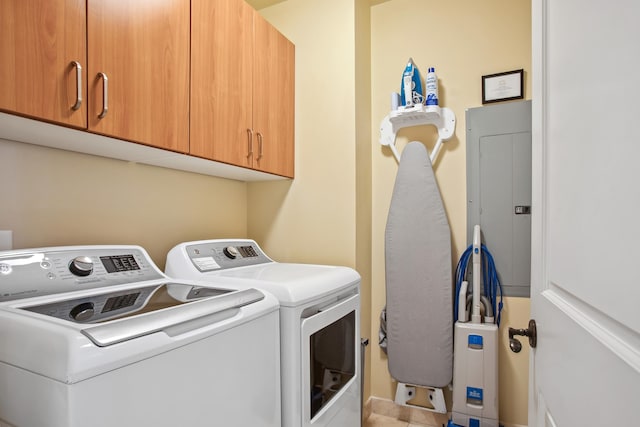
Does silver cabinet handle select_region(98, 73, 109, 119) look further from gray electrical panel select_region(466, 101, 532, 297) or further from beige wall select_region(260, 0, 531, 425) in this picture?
gray electrical panel select_region(466, 101, 532, 297)

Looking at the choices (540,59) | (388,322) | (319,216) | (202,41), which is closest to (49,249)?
(202,41)

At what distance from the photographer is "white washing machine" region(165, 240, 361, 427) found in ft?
→ 3.79

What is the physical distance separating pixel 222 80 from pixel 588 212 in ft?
4.88

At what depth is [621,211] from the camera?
1.40 ft

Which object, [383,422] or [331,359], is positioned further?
[383,422]

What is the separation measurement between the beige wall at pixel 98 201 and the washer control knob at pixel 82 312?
542mm

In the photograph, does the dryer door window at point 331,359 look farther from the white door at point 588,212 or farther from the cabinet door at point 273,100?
the cabinet door at point 273,100

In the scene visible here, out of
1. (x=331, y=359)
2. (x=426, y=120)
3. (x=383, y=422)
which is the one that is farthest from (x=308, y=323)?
(x=426, y=120)

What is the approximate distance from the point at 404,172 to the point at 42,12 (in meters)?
1.79

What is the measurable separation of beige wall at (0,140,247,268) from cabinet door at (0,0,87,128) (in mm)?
389

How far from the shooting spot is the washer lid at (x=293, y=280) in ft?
3.89

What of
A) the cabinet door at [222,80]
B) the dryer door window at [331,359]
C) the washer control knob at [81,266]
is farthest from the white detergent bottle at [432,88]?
the washer control knob at [81,266]

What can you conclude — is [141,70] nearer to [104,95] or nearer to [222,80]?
[104,95]

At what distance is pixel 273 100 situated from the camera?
6.43 feet
